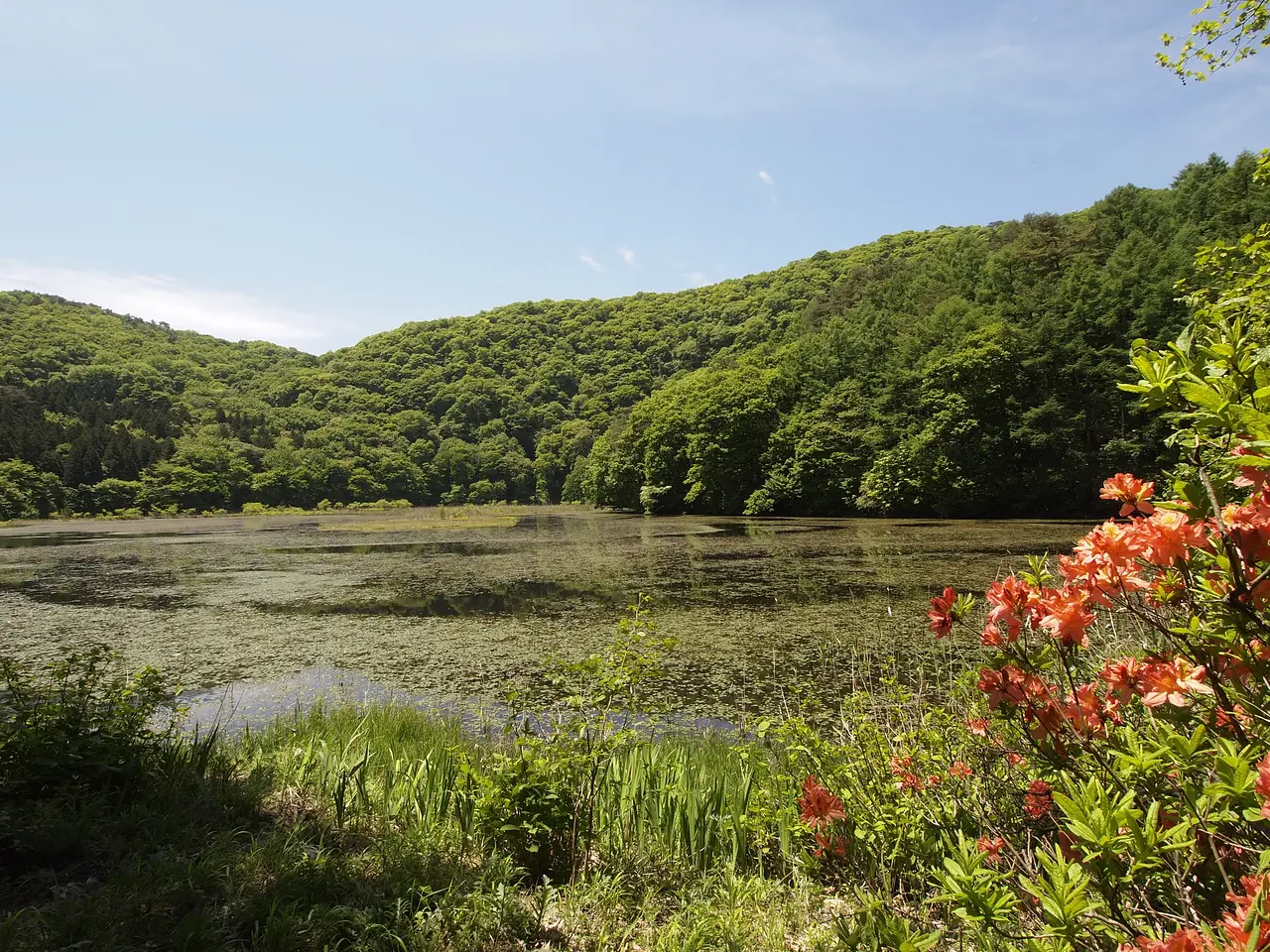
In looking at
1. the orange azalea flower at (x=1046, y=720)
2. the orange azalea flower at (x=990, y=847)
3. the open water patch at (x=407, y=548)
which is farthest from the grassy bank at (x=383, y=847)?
the open water patch at (x=407, y=548)

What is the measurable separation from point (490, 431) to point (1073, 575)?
95.5 metres

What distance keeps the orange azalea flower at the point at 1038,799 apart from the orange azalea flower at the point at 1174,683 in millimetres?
890

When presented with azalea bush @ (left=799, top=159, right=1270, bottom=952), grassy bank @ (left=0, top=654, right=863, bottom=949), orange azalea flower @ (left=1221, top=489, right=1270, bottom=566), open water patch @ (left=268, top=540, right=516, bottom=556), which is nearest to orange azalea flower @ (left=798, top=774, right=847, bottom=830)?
azalea bush @ (left=799, top=159, right=1270, bottom=952)

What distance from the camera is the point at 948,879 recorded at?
1232mm

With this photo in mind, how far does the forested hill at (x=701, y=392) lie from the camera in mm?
34188

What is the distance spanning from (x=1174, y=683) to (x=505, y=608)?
11208 millimetres

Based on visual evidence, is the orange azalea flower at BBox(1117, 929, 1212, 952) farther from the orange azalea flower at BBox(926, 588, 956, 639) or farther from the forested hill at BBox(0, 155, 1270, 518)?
the forested hill at BBox(0, 155, 1270, 518)

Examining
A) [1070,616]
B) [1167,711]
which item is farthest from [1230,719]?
[1070,616]

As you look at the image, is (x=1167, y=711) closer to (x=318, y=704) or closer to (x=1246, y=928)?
(x=1246, y=928)

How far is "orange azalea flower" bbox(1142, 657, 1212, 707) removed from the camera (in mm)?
1303

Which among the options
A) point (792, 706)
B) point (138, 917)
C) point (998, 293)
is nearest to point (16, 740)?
point (138, 917)

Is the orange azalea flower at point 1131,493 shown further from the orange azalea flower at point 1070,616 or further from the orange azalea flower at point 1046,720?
the orange azalea flower at point 1046,720

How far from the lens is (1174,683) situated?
1.35 meters

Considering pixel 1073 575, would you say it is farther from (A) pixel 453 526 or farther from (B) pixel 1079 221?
(B) pixel 1079 221
